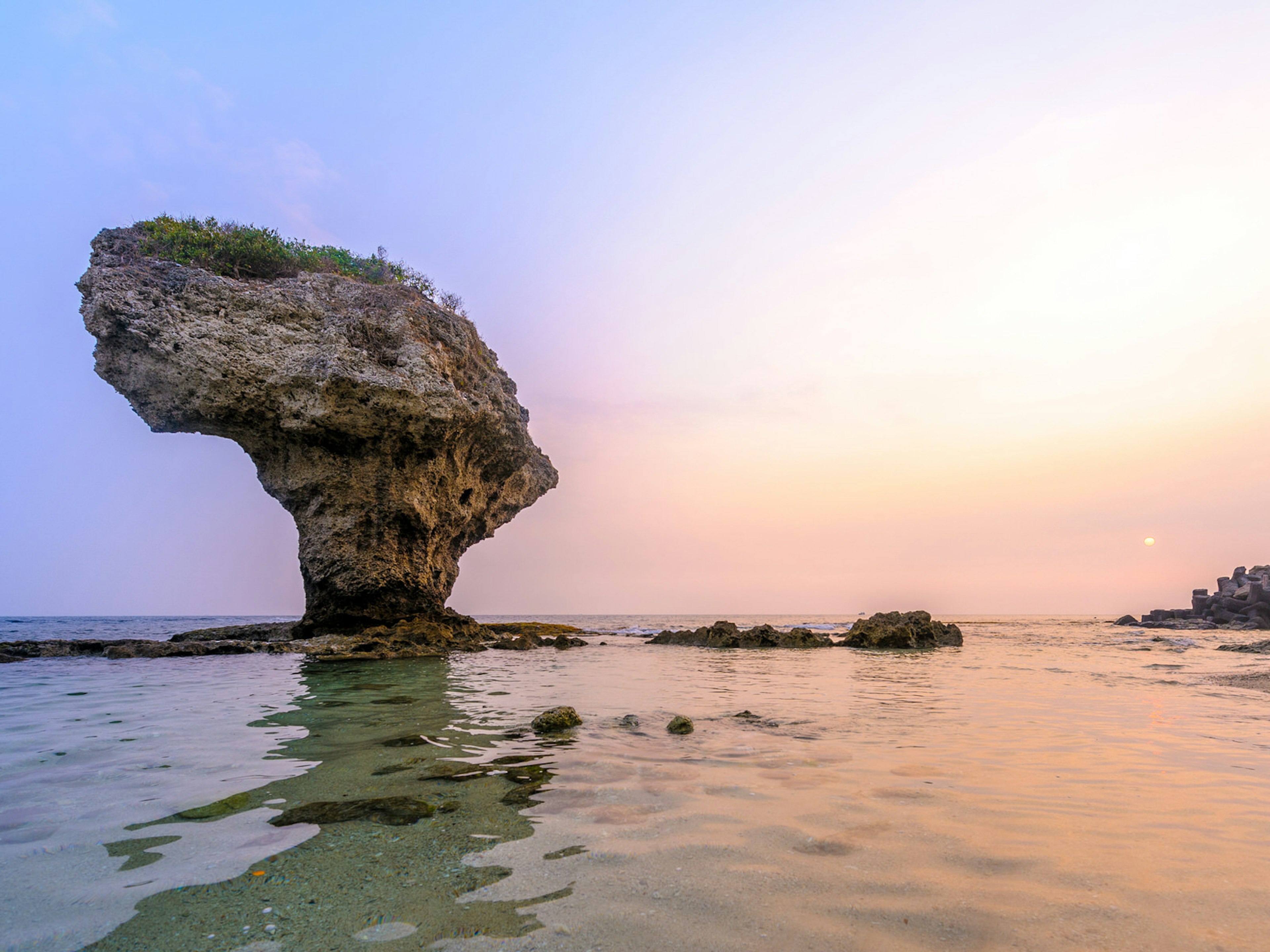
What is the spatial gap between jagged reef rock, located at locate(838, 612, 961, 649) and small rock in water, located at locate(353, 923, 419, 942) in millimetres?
21402

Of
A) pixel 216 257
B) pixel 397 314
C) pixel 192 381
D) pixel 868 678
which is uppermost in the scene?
pixel 216 257

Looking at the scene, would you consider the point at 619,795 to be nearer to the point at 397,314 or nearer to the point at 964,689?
the point at 964,689

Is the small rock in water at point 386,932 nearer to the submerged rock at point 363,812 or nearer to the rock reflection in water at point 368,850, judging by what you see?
the rock reflection in water at point 368,850

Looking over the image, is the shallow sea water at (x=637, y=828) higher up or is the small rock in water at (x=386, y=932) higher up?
the small rock in water at (x=386, y=932)

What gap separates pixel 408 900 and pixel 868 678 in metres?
10.1

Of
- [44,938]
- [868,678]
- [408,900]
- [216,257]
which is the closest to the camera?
[44,938]

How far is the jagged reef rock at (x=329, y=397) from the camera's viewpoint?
15.3 meters

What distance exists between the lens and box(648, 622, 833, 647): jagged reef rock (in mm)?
21219

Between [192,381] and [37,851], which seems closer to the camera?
[37,851]

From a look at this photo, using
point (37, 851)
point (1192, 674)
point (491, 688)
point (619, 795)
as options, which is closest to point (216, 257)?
point (491, 688)

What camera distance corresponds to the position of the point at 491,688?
8812 millimetres

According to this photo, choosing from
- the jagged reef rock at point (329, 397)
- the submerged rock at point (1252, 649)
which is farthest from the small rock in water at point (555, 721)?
the submerged rock at point (1252, 649)

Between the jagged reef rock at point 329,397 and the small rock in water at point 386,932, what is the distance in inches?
609

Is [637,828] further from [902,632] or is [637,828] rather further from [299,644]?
[902,632]
